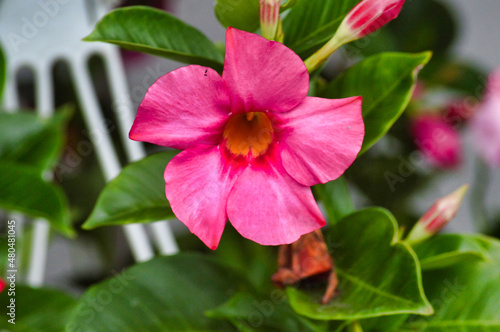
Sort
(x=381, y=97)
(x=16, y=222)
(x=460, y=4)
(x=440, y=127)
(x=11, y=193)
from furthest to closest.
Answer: (x=460, y=4), (x=440, y=127), (x=16, y=222), (x=11, y=193), (x=381, y=97)

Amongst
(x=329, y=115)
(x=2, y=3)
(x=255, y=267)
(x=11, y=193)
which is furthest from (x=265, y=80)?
(x=2, y=3)

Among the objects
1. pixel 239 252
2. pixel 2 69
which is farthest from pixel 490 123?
pixel 2 69

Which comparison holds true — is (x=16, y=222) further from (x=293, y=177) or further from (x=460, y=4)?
(x=460, y=4)

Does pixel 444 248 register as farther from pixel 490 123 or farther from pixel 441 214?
pixel 490 123

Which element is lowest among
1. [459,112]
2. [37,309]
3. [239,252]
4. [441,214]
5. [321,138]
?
[239,252]

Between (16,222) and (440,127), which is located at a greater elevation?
(440,127)

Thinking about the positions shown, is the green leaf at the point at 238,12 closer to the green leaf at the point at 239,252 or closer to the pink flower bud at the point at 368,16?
the pink flower bud at the point at 368,16
